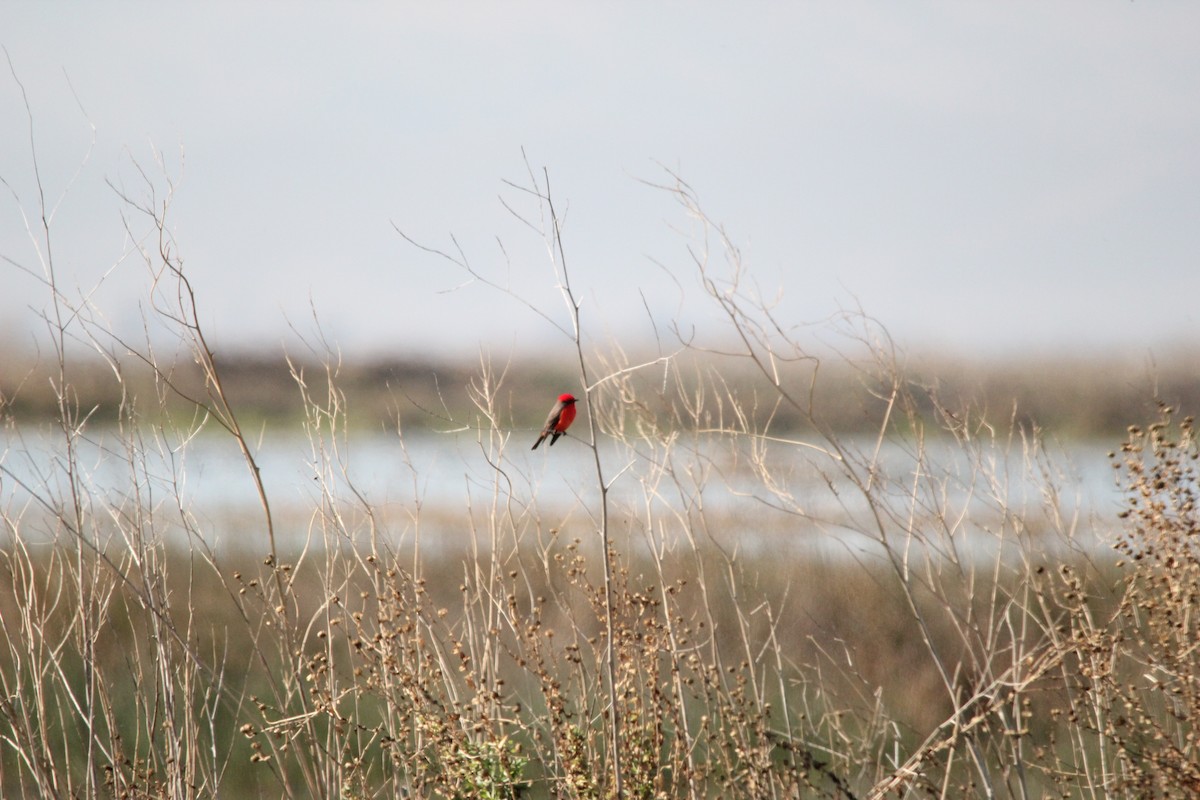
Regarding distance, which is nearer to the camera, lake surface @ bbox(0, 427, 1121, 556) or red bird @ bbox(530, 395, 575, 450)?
lake surface @ bbox(0, 427, 1121, 556)

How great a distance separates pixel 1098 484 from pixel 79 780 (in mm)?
6051

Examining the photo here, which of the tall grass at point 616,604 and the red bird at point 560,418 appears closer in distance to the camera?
the tall grass at point 616,604

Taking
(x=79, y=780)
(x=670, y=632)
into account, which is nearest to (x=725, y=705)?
(x=670, y=632)

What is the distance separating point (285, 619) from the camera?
279 cm

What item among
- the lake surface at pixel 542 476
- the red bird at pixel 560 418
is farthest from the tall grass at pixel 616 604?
the red bird at pixel 560 418

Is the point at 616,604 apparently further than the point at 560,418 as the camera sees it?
No

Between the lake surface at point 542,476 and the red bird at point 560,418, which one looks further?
the red bird at point 560,418


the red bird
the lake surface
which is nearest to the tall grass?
the lake surface

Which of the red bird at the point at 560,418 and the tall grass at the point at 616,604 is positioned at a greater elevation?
the red bird at the point at 560,418

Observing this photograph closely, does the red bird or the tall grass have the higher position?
the red bird

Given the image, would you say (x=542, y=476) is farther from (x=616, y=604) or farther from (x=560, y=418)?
(x=560, y=418)

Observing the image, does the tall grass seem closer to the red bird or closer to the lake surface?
the lake surface

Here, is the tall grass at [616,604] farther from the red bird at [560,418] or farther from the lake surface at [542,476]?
the red bird at [560,418]

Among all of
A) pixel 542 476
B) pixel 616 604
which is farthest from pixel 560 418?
pixel 616 604
